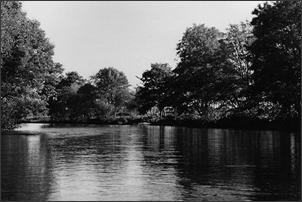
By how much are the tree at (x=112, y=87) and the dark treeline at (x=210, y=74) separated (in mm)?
4887

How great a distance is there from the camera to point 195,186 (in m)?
15.8

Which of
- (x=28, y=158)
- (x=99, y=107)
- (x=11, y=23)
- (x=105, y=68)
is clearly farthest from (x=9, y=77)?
(x=105, y=68)

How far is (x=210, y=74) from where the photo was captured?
8338 centimetres

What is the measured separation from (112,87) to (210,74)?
66727mm

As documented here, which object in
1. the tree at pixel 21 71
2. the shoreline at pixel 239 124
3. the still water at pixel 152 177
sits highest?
the tree at pixel 21 71

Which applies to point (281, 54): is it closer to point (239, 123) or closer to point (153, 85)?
point (239, 123)

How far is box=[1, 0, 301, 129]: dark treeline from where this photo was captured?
166 feet

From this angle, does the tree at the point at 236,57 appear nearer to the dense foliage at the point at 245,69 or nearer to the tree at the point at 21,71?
the dense foliage at the point at 245,69

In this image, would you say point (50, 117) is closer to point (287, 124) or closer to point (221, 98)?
point (221, 98)

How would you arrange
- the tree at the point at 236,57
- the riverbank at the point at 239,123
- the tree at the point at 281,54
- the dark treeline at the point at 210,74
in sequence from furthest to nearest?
the tree at the point at 236,57 < the riverbank at the point at 239,123 < the tree at the point at 281,54 < the dark treeline at the point at 210,74

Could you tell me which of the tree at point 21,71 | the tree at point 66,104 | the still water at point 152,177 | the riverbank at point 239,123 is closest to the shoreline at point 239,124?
the riverbank at point 239,123

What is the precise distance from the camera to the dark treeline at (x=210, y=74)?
50.5m

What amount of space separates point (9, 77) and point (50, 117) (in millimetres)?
116854

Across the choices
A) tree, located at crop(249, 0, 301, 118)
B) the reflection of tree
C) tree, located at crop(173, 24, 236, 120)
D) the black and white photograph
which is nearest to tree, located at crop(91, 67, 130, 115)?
the black and white photograph
